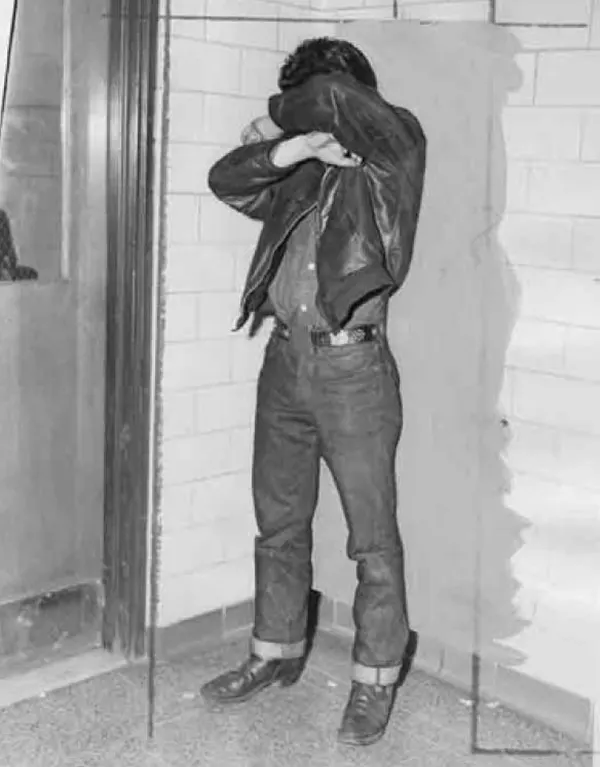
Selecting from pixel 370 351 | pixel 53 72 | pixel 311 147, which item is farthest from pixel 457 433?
pixel 53 72

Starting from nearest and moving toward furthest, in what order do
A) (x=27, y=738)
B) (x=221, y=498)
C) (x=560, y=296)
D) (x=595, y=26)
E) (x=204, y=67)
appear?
(x=595, y=26) < (x=560, y=296) < (x=27, y=738) < (x=204, y=67) < (x=221, y=498)

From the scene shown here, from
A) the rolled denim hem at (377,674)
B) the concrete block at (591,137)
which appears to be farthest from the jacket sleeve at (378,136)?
the rolled denim hem at (377,674)

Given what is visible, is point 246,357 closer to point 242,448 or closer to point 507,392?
point 242,448

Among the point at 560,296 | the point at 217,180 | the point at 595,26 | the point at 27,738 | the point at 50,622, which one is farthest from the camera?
the point at 50,622

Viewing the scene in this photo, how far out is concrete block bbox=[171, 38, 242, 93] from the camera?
2.66 meters

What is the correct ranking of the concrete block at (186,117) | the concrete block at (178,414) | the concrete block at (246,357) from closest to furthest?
the concrete block at (186,117)
the concrete block at (178,414)
the concrete block at (246,357)

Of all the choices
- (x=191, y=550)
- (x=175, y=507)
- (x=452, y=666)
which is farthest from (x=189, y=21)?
(x=452, y=666)

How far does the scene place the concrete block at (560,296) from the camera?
2.31 m

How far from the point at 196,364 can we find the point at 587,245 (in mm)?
968

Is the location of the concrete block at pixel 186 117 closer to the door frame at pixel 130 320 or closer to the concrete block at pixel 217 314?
the door frame at pixel 130 320

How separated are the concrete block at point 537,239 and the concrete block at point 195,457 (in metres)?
0.87

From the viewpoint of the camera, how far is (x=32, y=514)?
275 cm

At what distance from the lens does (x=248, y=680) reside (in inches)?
105

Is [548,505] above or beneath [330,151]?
beneath
